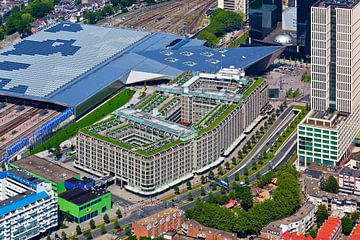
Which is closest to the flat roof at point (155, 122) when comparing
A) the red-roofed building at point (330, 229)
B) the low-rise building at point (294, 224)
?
the low-rise building at point (294, 224)

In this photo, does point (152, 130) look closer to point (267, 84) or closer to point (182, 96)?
point (182, 96)

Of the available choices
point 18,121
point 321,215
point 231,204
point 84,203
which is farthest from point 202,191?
point 18,121

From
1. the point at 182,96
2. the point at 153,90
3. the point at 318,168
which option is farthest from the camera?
the point at 153,90

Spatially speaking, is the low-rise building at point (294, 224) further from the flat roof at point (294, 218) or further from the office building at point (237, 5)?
the office building at point (237, 5)

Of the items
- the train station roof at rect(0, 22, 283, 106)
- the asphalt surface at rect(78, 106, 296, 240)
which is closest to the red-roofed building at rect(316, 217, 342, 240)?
the asphalt surface at rect(78, 106, 296, 240)

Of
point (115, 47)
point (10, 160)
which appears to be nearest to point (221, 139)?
point (10, 160)

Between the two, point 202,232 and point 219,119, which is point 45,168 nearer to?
point 219,119
